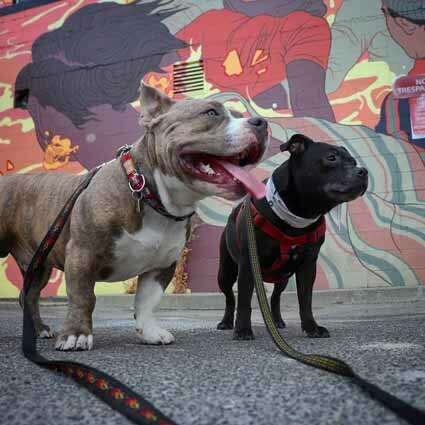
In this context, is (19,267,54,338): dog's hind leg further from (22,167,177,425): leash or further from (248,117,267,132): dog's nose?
(248,117,267,132): dog's nose

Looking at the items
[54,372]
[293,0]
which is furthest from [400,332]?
[293,0]

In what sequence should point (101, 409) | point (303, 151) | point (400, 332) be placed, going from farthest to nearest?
1. point (303, 151)
2. point (400, 332)
3. point (101, 409)

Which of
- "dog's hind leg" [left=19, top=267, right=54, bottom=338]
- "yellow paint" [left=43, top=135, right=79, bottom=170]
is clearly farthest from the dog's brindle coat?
"yellow paint" [left=43, top=135, right=79, bottom=170]

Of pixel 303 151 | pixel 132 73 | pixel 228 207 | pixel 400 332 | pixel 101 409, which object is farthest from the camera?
pixel 132 73

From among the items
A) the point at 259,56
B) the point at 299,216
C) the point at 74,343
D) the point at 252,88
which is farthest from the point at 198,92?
the point at 74,343

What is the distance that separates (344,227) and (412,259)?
1.06 m

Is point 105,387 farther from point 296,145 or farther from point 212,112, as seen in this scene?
point 296,145

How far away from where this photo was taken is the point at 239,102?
8539mm

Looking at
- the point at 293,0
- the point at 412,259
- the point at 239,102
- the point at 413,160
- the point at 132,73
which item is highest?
the point at 293,0

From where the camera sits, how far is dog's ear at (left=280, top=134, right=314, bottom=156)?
2.95m

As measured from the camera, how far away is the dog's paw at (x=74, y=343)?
212 cm

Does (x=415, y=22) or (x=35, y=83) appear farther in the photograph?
(x=35, y=83)

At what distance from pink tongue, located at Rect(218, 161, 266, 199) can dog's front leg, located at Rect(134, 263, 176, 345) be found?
676 millimetres

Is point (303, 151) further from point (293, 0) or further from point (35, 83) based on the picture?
point (35, 83)
